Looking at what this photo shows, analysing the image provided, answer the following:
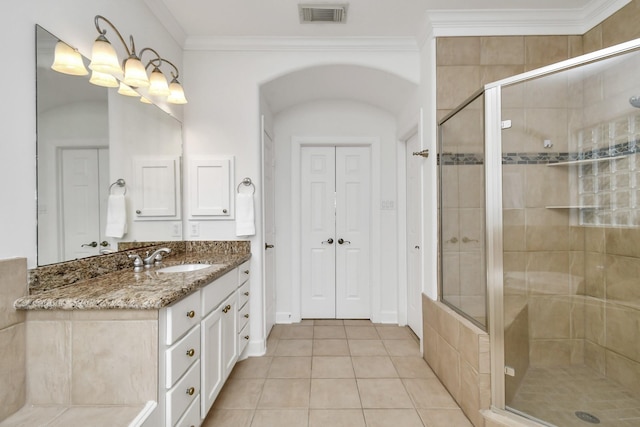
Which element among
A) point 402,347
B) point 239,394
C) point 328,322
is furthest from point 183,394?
point 328,322

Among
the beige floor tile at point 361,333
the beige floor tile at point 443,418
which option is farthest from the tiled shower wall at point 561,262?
the beige floor tile at point 361,333

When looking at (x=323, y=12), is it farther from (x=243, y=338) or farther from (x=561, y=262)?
(x=243, y=338)

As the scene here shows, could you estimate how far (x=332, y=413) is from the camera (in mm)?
1802

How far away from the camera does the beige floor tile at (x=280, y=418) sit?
1714 mm

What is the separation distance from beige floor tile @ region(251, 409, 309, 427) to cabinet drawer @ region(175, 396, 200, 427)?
39 centimetres

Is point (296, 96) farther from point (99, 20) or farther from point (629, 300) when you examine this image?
point (629, 300)

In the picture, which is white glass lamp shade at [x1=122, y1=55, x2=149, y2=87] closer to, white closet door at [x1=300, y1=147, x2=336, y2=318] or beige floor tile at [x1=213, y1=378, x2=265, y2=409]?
white closet door at [x1=300, y1=147, x2=336, y2=318]

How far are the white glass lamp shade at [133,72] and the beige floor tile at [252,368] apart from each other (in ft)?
Answer: 6.80

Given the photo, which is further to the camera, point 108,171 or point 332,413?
point 332,413

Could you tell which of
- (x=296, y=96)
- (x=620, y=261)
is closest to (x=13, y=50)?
(x=296, y=96)

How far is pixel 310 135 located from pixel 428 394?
8.49ft

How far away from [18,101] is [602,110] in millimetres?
2795

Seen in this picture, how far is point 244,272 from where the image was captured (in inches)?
93.3

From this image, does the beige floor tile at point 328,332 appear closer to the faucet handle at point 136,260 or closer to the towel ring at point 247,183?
the towel ring at point 247,183
